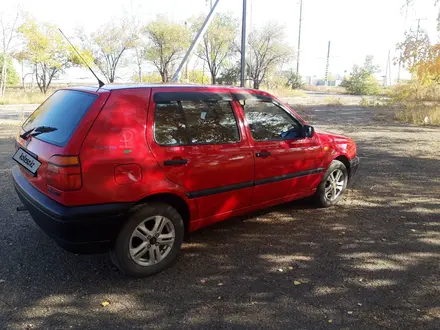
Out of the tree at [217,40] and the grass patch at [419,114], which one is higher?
the tree at [217,40]

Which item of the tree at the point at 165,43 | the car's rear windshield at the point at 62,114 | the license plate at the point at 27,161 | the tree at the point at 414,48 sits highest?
the tree at the point at 165,43

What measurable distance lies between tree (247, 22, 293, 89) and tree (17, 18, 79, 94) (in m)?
17.5

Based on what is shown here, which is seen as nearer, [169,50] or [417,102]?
[417,102]

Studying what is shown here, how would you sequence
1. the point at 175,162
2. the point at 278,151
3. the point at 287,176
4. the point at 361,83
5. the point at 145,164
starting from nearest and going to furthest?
the point at 145,164, the point at 175,162, the point at 278,151, the point at 287,176, the point at 361,83

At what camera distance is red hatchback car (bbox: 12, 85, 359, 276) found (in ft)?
9.26

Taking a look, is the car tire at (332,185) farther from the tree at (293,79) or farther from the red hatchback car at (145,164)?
the tree at (293,79)

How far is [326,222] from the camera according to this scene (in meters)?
4.53

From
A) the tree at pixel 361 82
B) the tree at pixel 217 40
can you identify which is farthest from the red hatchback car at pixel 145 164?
the tree at pixel 361 82

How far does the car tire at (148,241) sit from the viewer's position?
301 centimetres

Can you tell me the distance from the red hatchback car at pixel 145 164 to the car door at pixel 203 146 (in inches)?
0.4

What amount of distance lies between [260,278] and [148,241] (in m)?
1.07

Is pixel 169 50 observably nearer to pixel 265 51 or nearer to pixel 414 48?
pixel 265 51

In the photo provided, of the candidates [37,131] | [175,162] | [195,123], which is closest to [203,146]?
[195,123]

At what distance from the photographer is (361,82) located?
4622cm
